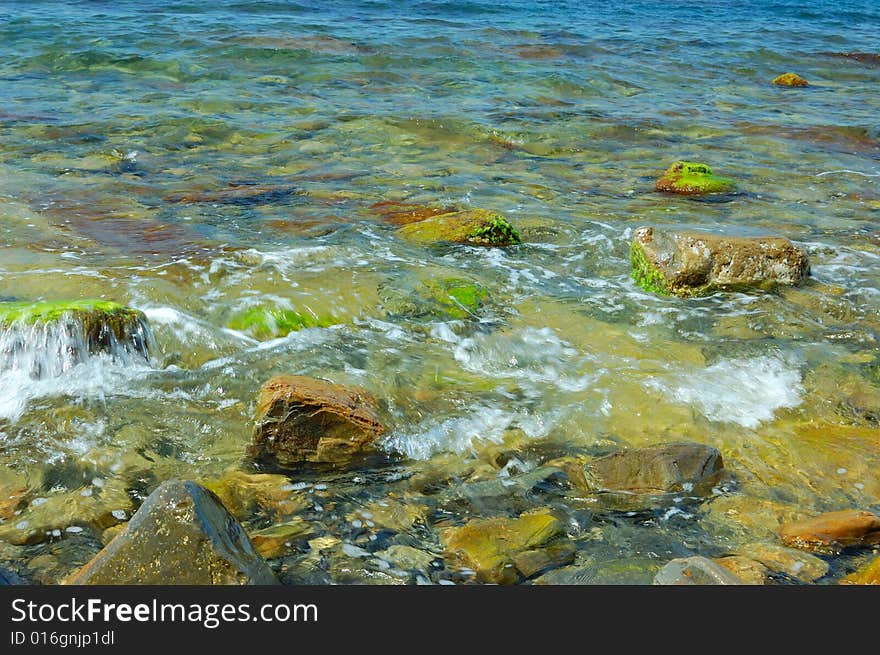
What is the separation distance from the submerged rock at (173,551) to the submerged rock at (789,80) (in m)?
16.1

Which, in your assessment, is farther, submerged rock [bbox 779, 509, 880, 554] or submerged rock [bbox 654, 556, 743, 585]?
submerged rock [bbox 779, 509, 880, 554]

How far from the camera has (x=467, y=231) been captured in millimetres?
7781

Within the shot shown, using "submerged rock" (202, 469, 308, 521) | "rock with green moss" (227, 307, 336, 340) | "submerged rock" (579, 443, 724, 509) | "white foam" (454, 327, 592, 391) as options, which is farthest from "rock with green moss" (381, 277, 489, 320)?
"submerged rock" (202, 469, 308, 521)

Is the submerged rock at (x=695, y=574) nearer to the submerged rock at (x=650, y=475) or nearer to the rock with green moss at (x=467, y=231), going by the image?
the submerged rock at (x=650, y=475)

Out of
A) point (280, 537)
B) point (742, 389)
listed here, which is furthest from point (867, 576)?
point (280, 537)

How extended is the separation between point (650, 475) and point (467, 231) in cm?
381

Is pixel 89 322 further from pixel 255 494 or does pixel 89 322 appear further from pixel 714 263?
pixel 714 263

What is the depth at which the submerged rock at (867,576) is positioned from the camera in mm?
3582

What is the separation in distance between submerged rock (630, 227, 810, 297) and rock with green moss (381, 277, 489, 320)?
4.56 ft

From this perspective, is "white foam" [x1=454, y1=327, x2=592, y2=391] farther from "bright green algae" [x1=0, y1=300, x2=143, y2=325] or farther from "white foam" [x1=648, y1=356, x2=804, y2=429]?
"bright green algae" [x1=0, y1=300, x2=143, y2=325]

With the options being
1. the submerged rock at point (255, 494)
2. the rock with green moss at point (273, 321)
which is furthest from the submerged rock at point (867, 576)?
the rock with green moss at point (273, 321)

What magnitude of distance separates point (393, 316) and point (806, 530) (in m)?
3.27

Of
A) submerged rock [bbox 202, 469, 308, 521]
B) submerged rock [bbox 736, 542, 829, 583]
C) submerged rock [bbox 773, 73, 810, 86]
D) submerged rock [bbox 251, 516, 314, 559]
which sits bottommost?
submerged rock [bbox 202, 469, 308, 521]

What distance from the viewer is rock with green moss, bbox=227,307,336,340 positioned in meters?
6.05
